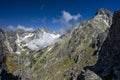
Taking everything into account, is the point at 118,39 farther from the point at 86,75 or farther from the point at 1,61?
the point at 1,61

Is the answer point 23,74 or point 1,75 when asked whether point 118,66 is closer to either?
point 1,75

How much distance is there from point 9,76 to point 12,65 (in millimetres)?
54846

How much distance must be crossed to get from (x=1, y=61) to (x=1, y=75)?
690 cm

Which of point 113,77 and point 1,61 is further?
point 1,61

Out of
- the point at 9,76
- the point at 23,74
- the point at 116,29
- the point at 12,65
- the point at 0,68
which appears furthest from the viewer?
the point at 12,65

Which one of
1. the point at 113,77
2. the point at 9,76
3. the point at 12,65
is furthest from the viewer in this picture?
the point at 12,65

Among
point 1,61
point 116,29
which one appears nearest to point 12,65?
point 1,61

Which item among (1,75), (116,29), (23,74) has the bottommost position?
(1,75)

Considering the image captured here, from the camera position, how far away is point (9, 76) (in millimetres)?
143625

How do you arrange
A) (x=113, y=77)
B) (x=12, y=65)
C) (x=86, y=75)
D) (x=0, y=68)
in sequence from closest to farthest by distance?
(x=113, y=77)
(x=86, y=75)
(x=0, y=68)
(x=12, y=65)

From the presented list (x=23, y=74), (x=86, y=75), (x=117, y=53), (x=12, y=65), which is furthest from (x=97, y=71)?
(x=12, y=65)

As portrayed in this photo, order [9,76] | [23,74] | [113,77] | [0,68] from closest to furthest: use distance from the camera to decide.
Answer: [113,77]
[0,68]
[9,76]
[23,74]

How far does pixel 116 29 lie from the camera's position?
15688cm

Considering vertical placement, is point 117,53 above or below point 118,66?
above
